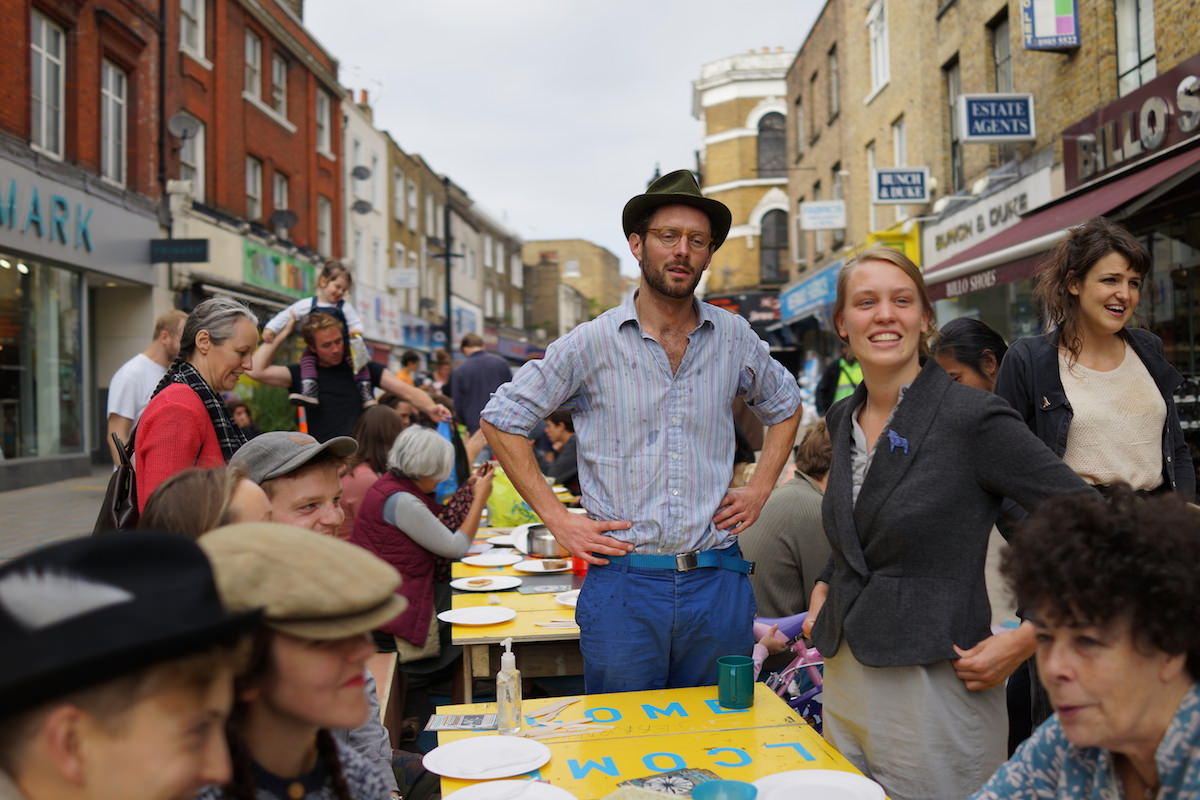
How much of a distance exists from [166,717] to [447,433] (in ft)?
24.6

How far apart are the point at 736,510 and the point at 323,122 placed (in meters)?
23.6

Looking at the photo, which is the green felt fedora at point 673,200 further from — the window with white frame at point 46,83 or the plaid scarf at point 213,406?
the window with white frame at point 46,83

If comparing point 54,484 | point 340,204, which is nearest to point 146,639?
point 54,484

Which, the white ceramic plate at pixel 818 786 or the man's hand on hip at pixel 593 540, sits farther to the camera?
the man's hand on hip at pixel 593 540

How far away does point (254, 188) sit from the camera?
19.8 m

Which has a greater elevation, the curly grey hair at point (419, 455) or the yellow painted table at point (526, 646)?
the curly grey hair at point (419, 455)

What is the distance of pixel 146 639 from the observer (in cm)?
104

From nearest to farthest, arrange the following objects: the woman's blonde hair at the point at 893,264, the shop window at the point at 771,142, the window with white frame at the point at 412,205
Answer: the woman's blonde hair at the point at 893,264 → the shop window at the point at 771,142 → the window with white frame at the point at 412,205

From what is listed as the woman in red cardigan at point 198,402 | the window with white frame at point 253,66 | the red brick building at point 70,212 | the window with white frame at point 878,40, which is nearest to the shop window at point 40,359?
the red brick building at point 70,212

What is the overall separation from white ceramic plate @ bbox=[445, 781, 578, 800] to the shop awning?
259 inches

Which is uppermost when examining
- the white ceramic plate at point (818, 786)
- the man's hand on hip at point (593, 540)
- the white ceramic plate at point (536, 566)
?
the man's hand on hip at point (593, 540)

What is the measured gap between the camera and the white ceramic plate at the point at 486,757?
7.34 feet

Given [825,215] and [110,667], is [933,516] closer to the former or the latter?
[110,667]

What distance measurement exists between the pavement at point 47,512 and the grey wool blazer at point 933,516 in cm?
662
